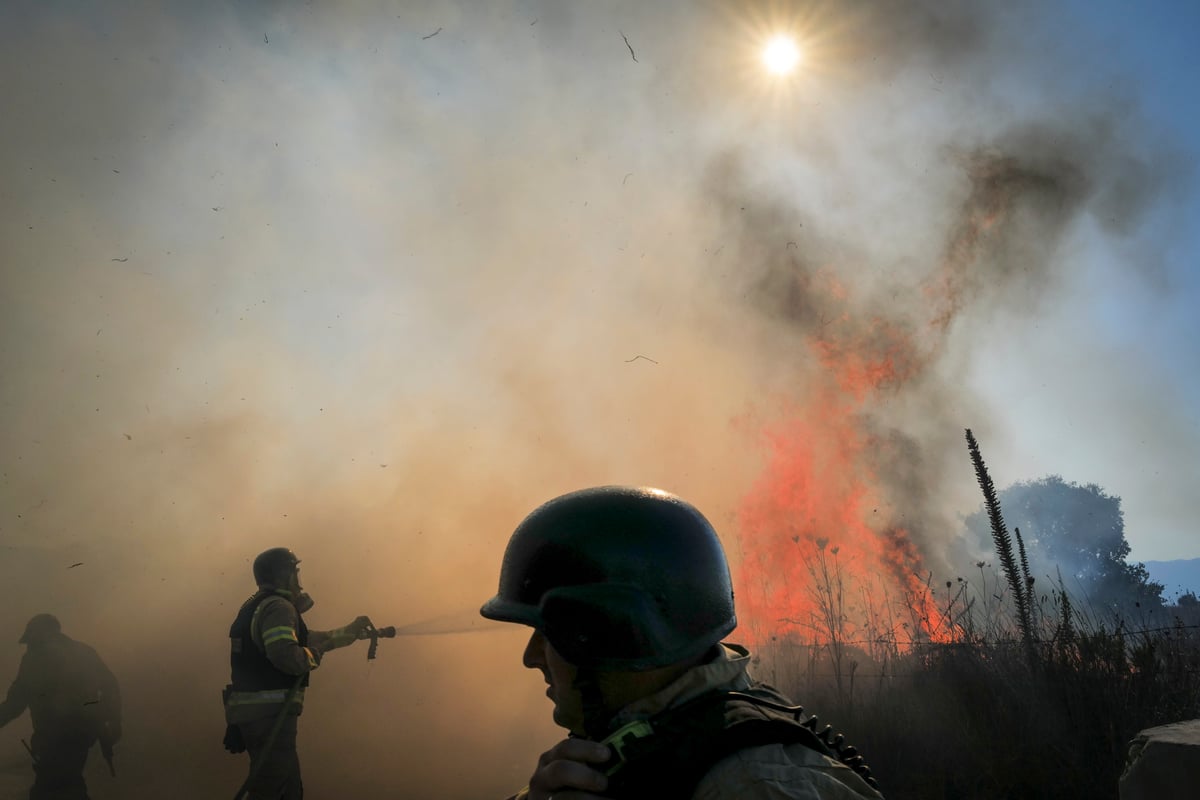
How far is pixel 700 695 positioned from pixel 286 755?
5.57 meters

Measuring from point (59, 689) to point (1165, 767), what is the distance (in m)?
9.04

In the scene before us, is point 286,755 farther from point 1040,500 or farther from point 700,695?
point 1040,500

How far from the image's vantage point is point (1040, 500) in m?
40.2

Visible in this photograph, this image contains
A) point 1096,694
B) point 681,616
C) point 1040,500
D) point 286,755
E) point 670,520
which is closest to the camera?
point 681,616

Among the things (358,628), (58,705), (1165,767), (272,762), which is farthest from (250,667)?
(1165,767)

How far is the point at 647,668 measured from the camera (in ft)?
5.19

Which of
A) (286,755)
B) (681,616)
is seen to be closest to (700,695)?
(681,616)

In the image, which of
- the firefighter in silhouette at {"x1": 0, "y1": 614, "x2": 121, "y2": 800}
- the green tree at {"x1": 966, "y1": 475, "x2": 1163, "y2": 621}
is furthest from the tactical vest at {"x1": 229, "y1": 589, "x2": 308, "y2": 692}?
the green tree at {"x1": 966, "y1": 475, "x2": 1163, "y2": 621}

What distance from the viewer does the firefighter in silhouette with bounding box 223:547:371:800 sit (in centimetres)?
555

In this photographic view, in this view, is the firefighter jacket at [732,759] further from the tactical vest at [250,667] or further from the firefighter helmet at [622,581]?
the tactical vest at [250,667]

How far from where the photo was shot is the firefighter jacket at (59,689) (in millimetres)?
6770

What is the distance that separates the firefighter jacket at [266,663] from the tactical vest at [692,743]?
523cm

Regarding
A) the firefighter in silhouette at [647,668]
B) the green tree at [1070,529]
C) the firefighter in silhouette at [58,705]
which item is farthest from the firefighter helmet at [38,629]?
the green tree at [1070,529]

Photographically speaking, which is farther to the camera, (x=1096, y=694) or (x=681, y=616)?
(x=1096, y=694)
